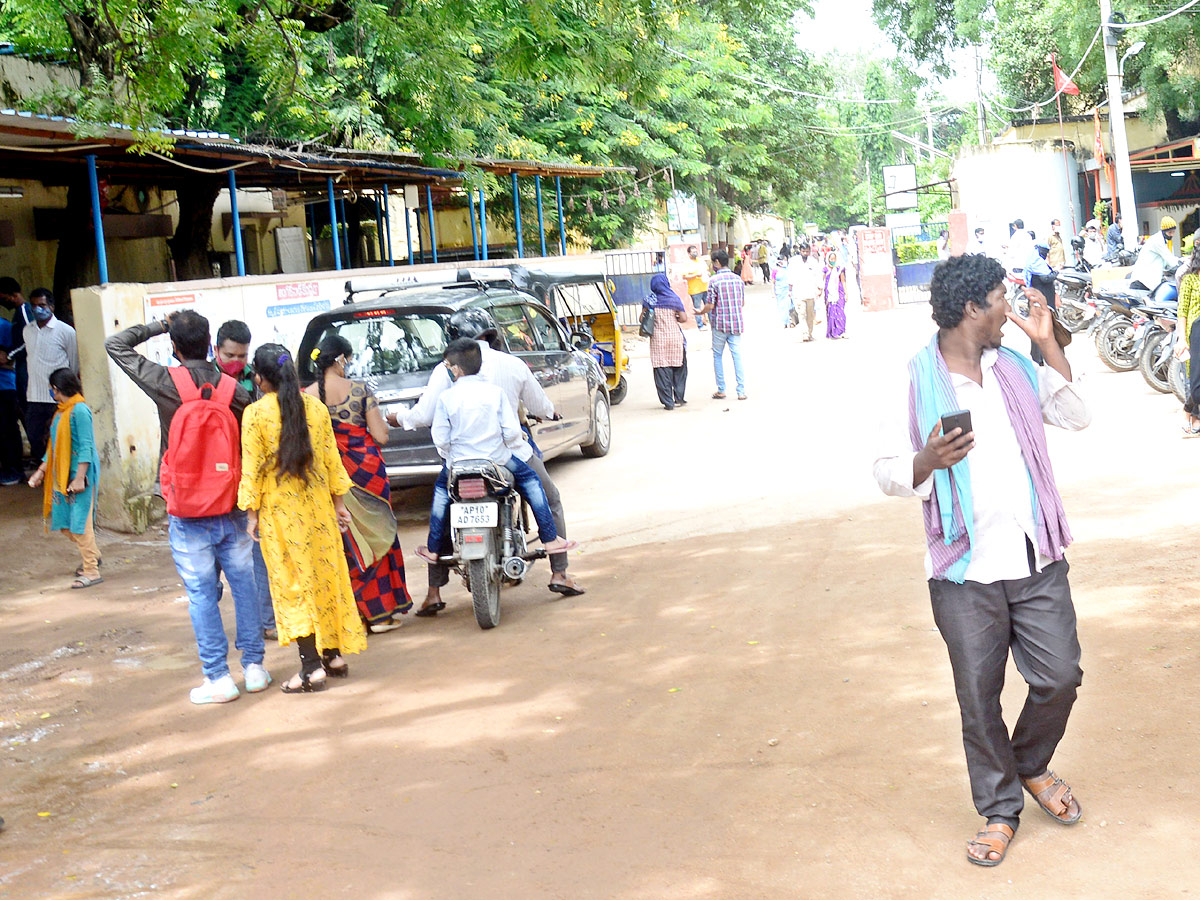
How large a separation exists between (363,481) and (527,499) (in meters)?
1.03

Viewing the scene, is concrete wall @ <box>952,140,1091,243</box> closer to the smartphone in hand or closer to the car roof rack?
the car roof rack

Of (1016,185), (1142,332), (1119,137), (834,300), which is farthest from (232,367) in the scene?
(1016,185)

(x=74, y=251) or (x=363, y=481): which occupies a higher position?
(x=74, y=251)

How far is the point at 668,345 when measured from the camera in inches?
611

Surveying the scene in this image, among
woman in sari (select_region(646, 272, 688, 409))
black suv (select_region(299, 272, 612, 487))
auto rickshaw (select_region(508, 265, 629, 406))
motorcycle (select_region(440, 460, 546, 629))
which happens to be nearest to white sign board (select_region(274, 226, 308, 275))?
auto rickshaw (select_region(508, 265, 629, 406))

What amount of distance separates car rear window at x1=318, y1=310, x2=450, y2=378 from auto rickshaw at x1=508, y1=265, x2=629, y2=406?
414cm

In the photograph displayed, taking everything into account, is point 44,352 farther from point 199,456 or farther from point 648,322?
point 648,322

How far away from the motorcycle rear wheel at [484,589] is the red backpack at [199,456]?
144cm

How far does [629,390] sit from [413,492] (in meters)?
7.73

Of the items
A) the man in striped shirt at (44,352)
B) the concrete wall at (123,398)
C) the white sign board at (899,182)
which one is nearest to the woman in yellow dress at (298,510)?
the concrete wall at (123,398)

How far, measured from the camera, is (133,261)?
20.0 metres

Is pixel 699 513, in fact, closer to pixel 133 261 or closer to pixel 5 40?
pixel 5 40

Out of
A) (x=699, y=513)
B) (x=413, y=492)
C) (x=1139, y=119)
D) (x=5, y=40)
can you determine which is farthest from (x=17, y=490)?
(x=1139, y=119)

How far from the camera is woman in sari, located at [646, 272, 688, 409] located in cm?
1548
